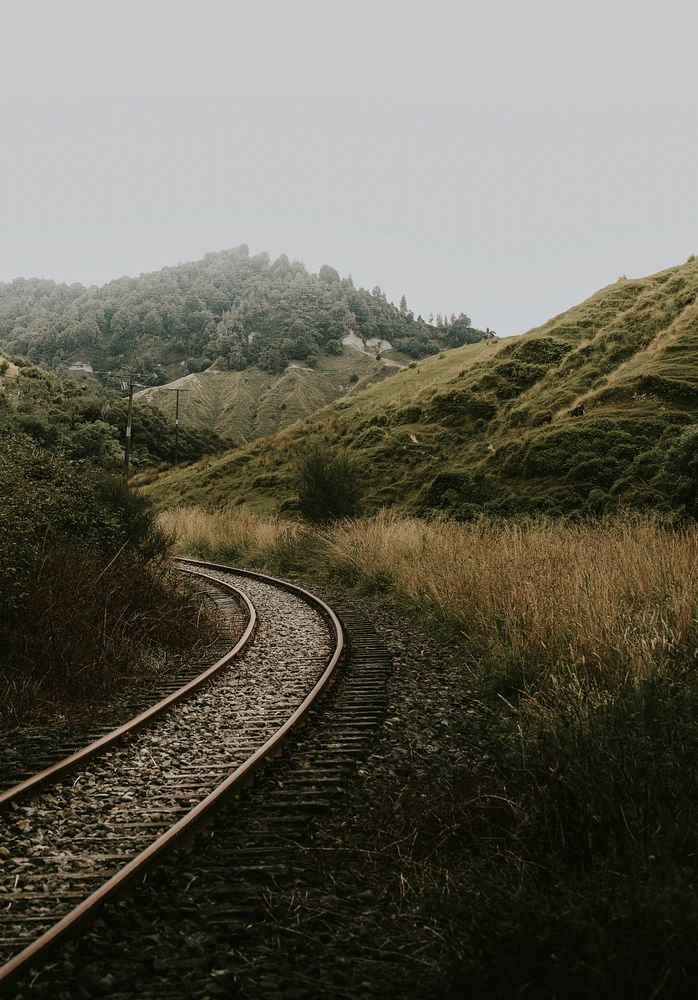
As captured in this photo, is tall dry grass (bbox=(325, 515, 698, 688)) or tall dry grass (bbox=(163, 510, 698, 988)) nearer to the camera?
tall dry grass (bbox=(163, 510, 698, 988))

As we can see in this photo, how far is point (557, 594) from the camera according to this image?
7930mm

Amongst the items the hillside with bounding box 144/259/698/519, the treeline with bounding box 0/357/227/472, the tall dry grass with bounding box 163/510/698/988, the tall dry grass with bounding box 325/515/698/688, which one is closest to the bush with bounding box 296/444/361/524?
the hillside with bounding box 144/259/698/519

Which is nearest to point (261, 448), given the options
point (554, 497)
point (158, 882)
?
point (554, 497)

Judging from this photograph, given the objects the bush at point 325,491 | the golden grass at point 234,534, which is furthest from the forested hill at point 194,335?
the bush at point 325,491

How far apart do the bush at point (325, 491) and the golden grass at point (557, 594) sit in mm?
6662

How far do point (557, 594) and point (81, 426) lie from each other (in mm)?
38284

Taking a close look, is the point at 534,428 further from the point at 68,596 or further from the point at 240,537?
the point at 68,596

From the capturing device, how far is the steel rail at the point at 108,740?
4770 millimetres

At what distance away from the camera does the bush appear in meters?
24.0

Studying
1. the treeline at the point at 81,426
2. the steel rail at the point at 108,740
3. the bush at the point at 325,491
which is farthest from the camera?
the bush at the point at 325,491

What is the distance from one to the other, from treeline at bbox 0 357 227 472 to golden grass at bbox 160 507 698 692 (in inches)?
302

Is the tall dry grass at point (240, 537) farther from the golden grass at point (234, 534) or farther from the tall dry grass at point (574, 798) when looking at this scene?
the tall dry grass at point (574, 798)

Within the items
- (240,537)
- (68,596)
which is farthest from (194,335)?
(68,596)

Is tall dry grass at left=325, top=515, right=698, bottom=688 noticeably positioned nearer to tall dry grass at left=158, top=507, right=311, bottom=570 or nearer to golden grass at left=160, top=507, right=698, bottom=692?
golden grass at left=160, top=507, right=698, bottom=692
